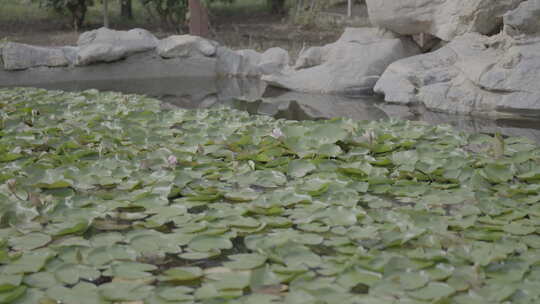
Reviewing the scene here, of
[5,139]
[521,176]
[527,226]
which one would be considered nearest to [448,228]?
[527,226]

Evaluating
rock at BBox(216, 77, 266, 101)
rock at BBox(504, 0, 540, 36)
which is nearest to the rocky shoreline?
rock at BBox(504, 0, 540, 36)

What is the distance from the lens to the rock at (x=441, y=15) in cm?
611

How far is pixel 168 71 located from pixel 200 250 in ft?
22.2

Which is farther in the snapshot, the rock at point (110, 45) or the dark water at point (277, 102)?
the rock at point (110, 45)

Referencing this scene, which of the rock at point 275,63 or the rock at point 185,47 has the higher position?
the rock at point 185,47

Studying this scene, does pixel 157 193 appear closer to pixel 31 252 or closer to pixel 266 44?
pixel 31 252

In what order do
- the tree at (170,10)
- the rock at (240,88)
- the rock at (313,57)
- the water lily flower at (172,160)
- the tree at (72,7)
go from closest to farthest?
1. the water lily flower at (172,160)
2. the rock at (240,88)
3. the rock at (313,57)
4. the tree at (72,7)
5. the tree at (170,10)

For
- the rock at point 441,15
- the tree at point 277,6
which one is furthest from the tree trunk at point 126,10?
the rock at point 441,15

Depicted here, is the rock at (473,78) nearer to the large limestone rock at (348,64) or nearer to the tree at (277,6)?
the large limestone rock at (348,64)

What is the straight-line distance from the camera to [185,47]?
8.52 m

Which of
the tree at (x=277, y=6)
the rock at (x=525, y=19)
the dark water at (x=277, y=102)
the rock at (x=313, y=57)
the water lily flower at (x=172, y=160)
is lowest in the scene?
the dark water at (x=277, y=102)

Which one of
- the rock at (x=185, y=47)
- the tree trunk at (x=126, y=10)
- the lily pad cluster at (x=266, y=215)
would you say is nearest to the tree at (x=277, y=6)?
the tree trunk at (x=126, y=10)

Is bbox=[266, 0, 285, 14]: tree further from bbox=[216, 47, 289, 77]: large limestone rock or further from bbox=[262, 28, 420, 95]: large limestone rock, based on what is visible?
bbox=[262, 28, 420, 95]: large limestone rock

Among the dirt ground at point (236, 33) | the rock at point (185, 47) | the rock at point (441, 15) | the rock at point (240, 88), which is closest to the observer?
the rock at point (441, 15)
